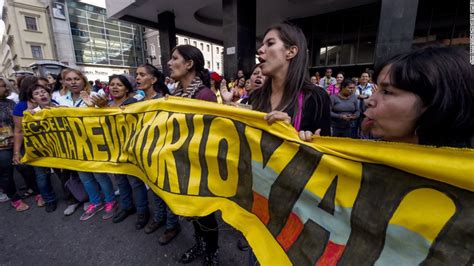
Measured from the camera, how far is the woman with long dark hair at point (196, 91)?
1.98 m

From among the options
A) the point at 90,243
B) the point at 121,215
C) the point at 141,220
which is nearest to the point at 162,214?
the point at 141,220

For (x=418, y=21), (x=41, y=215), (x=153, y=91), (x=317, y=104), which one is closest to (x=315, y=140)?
(x=317, y=104)

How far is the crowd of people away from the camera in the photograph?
80cm

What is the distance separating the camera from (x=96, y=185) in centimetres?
303

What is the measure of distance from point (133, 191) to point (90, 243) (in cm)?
67

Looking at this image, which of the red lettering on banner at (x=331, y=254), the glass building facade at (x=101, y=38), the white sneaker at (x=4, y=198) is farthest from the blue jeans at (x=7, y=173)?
the glass building facade at (x=101, y=38)

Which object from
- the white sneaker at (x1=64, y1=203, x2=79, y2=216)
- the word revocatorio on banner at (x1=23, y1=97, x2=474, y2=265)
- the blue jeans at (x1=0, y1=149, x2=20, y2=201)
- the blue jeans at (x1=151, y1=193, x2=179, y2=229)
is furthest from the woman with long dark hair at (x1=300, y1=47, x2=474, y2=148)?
the blue jeans at (x1=0, y1=149, x2=20, y2=201)

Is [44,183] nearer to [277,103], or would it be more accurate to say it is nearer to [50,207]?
[50,207]

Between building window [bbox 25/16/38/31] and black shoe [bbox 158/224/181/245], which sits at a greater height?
building window [bbox 25/16/38/31]

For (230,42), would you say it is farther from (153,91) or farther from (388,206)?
(388,206)

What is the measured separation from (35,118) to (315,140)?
338 cm

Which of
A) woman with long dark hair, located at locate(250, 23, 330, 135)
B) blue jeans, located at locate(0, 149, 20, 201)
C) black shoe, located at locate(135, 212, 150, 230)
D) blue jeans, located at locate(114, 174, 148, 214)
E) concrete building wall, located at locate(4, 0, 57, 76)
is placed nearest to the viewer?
woman with long dark hair, located at locate(250, 23, 330, 135)

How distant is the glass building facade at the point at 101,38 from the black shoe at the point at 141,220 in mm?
42611

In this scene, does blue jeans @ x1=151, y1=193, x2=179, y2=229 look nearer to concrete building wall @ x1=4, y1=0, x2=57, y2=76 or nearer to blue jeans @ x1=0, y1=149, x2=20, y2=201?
blue jeans @ x1=0, y1=149, x2=20, y2=201
